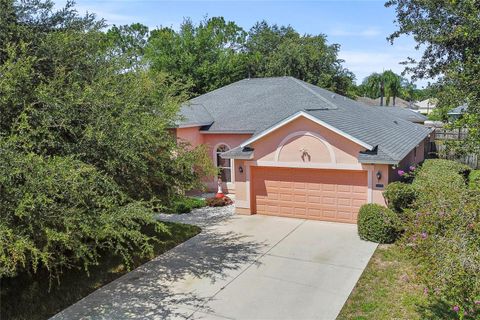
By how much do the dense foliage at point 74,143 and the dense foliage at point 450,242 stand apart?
17.8 ft

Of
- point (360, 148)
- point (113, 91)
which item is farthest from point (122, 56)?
point (360, 148)

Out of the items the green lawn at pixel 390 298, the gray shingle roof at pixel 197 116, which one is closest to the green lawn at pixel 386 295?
the green lawn at pixel 390 298

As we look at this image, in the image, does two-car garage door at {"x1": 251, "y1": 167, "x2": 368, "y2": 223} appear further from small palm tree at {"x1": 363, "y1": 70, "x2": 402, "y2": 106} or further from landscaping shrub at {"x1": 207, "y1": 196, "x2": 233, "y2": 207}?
small palm tree at {"x1": 363, "y1": 70, "x2": 402, "y2": 106}

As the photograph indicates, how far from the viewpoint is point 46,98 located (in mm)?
8219

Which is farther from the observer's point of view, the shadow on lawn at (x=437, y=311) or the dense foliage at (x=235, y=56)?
the dense foliage at (x=235, y=56)

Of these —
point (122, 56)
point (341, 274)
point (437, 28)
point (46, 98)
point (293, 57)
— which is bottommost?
point (341, 274)

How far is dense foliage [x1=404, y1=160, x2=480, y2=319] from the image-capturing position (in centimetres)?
414

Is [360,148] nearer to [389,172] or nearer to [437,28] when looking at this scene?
[389,172]

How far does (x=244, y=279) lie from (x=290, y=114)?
1101cm

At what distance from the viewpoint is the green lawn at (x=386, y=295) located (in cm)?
766

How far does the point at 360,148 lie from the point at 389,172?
1.27m

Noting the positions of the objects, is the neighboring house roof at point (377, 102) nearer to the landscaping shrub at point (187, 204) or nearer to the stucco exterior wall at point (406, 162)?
the stucco exterior wall at point (406, 162)

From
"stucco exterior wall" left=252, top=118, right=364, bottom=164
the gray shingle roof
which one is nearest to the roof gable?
"stucco exterior wall" left=252, top=118, right=364, bottom=164

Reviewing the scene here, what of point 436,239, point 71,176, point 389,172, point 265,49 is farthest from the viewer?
point 265,49
